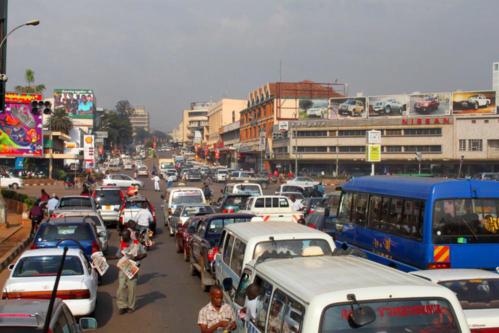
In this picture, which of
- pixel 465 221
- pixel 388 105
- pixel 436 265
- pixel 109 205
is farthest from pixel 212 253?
pixel 388 105

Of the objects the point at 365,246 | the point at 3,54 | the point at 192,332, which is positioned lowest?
the point at 192,332

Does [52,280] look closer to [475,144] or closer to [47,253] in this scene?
[47,253]

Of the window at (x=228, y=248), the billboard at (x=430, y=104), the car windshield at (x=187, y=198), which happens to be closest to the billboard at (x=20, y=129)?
the car windshield at (x=187, y=198)

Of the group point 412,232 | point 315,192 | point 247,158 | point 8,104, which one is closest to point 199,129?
point 247,158

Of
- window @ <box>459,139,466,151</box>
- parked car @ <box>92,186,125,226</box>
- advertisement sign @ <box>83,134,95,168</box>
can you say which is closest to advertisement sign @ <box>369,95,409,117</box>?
window @ <box>459,139,466,151</box>

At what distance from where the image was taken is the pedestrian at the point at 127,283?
11164 millimetres

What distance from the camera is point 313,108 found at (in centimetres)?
9319

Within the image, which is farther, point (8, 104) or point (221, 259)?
point (8, 104)

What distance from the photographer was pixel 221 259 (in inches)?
413

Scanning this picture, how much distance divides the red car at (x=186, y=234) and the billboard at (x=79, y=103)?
11723 centimetres

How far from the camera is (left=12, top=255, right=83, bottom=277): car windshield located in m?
10.5

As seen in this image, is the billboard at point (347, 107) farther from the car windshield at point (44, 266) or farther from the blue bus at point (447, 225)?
the car windshield at point (44, 266)

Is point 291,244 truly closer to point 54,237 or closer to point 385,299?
point 385,299

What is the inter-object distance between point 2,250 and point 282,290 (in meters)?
15.9
